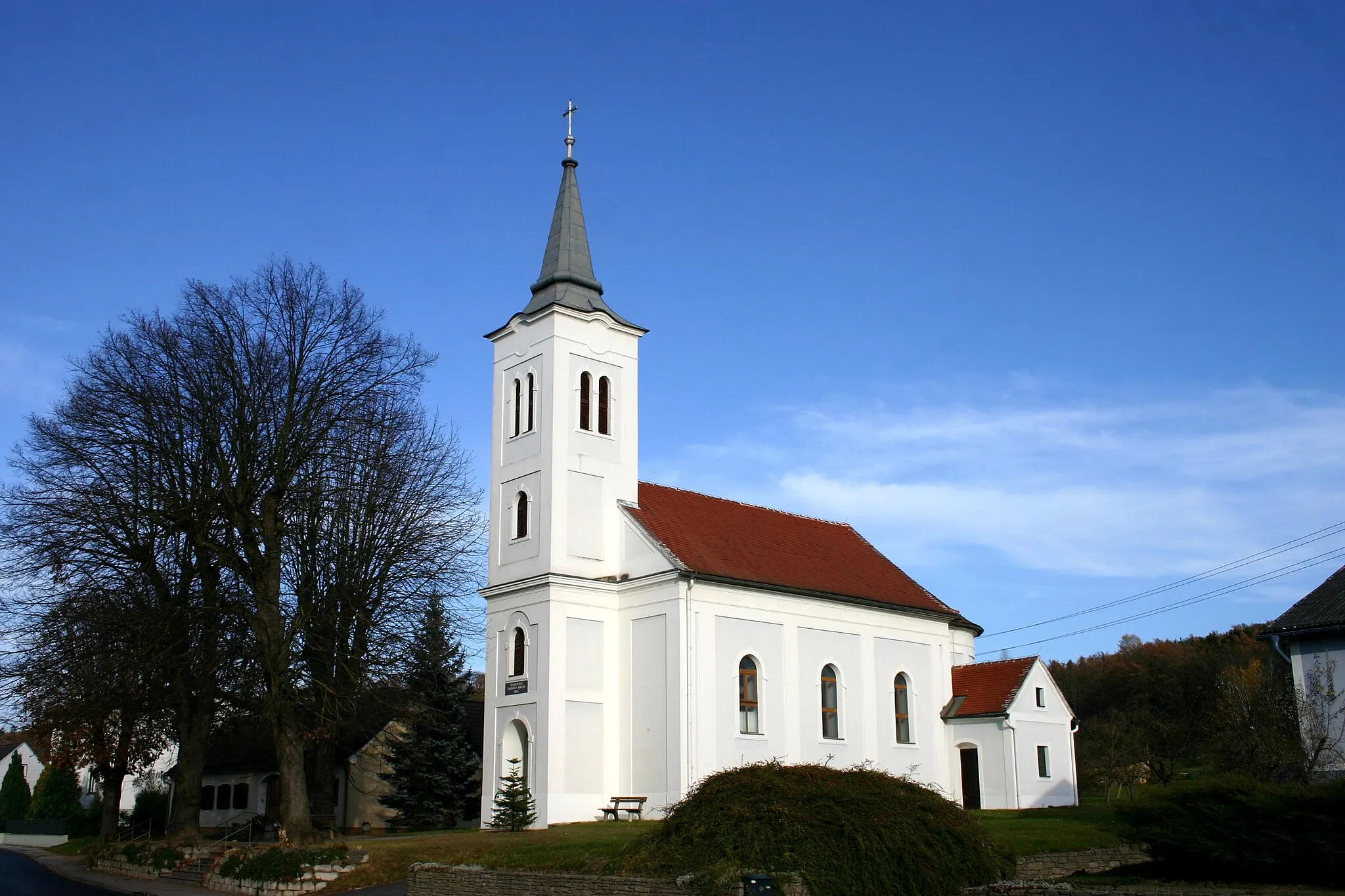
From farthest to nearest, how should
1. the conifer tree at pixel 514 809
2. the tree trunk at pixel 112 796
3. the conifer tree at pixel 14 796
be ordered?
the conifer tree at pixel 14 796 → the tree trunk at pixel 112 796 → the conifer tree at pixel 514 809

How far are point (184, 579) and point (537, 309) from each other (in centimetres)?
1223

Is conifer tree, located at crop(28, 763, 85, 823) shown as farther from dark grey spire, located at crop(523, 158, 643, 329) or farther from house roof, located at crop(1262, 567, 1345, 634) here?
house roof, located at crop(1262, 567, 1345, 634)

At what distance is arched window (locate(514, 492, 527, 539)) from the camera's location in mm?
32625

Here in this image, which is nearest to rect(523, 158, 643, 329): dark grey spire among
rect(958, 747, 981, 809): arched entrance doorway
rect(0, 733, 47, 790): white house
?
rect(958, 747, 981, 809): arched entrance doorway

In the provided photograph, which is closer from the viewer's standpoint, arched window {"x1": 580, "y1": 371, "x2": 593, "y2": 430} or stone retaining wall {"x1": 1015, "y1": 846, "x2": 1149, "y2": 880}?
stone retaining wall {"x1": 1015, "y1": 846, "x2": 1149, "y2": 880}

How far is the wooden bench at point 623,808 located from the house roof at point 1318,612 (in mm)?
15693

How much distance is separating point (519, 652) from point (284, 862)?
401 inches

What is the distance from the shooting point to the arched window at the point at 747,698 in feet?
102

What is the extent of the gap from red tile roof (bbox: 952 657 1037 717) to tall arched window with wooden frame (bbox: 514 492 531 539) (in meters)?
15.4

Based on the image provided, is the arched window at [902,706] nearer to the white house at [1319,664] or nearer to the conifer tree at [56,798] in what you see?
the white house at [1319,664]

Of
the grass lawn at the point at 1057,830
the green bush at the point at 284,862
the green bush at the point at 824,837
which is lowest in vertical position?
the green bush at the point at 284,862

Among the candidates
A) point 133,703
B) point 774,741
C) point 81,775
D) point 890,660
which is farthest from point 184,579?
point 81,775

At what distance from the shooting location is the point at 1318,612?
2572cm

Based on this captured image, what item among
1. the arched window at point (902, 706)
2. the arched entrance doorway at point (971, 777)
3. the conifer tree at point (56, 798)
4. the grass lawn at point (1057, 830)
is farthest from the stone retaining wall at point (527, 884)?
the conifer tree at point (56, 798)
